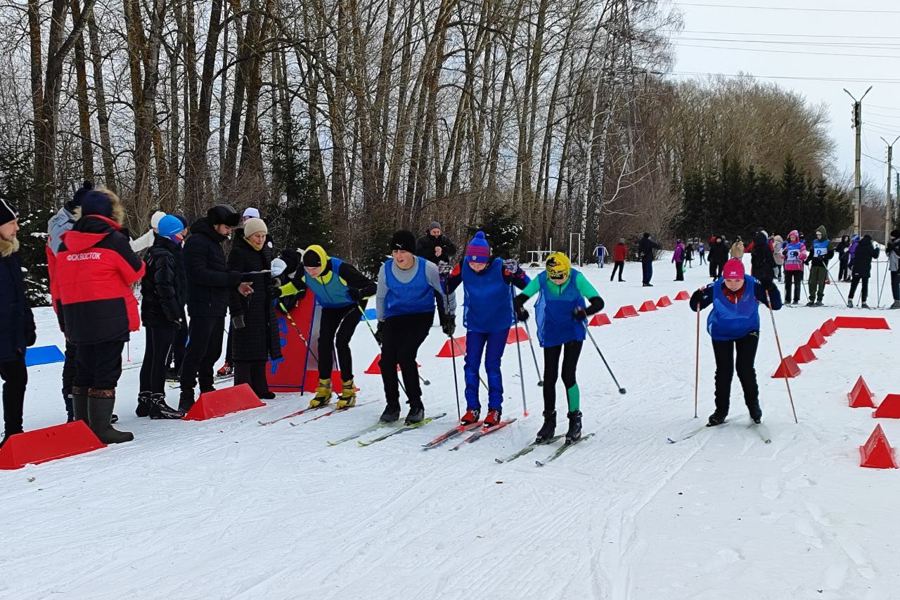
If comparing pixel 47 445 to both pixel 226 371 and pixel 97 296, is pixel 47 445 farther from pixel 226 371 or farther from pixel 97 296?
pixel 226 371

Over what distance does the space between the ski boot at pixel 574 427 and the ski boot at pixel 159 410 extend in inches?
138

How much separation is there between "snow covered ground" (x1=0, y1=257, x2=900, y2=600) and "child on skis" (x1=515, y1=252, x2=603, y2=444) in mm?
295

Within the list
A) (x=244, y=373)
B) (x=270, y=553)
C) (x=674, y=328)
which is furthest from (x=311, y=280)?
(x=674, y=328)

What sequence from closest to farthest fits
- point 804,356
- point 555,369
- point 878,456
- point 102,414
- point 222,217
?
point 878,456
point 102,414
point 555,369
point 222,217
point 804,356

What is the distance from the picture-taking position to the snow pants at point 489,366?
688 cm

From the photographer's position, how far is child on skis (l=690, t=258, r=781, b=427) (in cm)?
686

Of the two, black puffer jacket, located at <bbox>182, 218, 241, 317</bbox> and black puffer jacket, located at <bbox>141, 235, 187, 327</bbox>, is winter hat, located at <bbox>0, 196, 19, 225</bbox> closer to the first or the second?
black puffer jacket, located at <bbox>141, 235, 187, 327</bbox>

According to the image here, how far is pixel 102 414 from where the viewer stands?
6066 mm

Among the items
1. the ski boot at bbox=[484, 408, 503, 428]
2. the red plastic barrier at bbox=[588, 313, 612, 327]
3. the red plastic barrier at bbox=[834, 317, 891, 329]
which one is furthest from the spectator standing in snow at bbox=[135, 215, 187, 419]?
the red plastic barrier at bbox=[834, 317, 891, 329]

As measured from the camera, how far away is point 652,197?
4691cm

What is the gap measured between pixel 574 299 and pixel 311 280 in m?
2.60

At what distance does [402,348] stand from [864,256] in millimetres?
14685

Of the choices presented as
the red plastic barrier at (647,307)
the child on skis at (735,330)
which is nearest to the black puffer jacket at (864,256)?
the red plastic barrier at (647,307)

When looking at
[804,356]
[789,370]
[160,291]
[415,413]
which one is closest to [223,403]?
[160,291]
